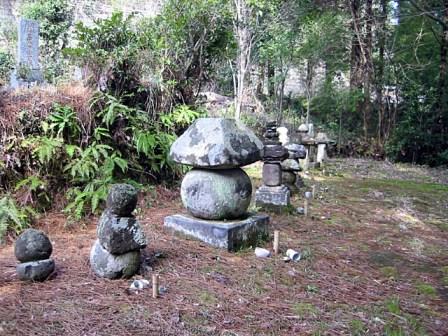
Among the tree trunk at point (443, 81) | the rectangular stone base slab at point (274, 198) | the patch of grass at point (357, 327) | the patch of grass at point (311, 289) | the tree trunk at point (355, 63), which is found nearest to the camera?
the patch of grass at point (357, 327)

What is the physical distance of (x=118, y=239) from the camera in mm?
3070

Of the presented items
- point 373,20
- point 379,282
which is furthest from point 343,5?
point 379,282

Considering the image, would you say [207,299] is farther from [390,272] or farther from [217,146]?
[390,272]

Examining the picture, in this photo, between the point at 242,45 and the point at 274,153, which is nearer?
the point at 274,153

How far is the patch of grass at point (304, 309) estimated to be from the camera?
279cm

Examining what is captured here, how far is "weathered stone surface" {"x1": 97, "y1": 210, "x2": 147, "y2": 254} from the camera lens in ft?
10.1

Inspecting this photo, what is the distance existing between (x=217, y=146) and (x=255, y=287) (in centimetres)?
139

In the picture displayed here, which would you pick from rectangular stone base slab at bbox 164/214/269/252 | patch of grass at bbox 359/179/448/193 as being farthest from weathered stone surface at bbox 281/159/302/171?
rectangular stone base slab at bbox 164/214/269/252

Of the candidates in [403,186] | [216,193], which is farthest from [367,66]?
[216,193]

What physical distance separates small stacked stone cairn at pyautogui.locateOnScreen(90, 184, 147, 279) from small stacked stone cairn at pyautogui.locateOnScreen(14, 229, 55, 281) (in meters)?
0.35

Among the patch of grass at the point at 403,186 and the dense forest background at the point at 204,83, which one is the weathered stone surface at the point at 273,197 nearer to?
the dense forest background at the point at 204,83

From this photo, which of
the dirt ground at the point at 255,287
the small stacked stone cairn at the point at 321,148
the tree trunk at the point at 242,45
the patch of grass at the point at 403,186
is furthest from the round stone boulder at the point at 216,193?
the tree trunk at the point at 242,45

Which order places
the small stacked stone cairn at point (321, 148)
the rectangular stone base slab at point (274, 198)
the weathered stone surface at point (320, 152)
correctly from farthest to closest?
the weathered stone surface at point (320, 152) < the small stacked stone cairn at point (321, 148) < the rectangular stone base slab at point (274, 198)

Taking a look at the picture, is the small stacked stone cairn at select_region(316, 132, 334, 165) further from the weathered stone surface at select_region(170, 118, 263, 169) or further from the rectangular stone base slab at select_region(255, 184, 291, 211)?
the weathered stone surface at select_region(170, 118, 263, 169)
